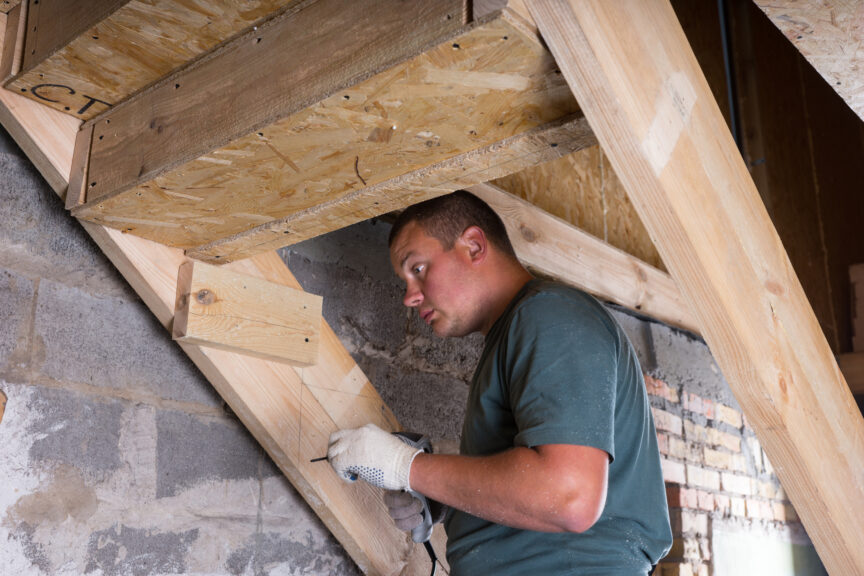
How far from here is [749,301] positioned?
1.28m

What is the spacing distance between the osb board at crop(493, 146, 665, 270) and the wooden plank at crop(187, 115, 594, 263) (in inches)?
40.6

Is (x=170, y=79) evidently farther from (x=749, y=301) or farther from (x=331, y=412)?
(x=749, y=301)

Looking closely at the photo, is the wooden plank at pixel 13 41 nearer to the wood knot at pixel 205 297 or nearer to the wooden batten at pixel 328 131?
the wooden batten at pixel 328 131

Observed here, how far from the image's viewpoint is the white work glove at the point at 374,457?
4.57ft

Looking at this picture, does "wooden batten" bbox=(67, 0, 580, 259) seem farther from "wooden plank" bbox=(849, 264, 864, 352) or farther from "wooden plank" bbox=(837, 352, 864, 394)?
"wooden plank" bbox=(849, 264, 864, 352)

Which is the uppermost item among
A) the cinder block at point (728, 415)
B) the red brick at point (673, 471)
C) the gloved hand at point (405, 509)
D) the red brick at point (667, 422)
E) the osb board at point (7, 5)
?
the osb board at point (7, 5)

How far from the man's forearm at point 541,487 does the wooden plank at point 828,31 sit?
702mm

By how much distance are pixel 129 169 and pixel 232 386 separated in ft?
1.69

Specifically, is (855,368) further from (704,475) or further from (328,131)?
(328,131)

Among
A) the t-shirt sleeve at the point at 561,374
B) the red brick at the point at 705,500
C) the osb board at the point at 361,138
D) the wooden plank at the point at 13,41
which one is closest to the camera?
the osb board at the point at 361,138

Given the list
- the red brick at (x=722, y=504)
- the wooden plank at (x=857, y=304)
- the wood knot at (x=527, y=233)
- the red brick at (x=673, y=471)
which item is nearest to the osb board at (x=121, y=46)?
the wood knot at (x=527, y=233)

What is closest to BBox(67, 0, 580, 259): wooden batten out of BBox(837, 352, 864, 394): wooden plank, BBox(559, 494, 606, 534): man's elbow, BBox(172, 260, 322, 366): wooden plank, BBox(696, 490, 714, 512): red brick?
BBox(172, 260, 322, 366): wooden plank

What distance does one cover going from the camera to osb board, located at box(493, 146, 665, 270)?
2.52m

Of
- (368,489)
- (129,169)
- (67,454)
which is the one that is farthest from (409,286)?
(67,454)
